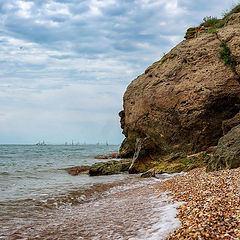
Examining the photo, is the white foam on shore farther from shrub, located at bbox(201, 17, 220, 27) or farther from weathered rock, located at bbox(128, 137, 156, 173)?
shrub, located at bbox(201, 17, 220, 27)

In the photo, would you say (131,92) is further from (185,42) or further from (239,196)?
(239,196)

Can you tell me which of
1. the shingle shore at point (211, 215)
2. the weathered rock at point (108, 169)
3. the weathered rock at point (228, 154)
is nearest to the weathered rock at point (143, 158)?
the weathered rock at point (108, 169)

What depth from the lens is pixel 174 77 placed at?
20234 millimetres

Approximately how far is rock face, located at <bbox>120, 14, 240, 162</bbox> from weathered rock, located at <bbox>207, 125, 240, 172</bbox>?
6418 mm

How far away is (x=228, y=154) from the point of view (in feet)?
34.4

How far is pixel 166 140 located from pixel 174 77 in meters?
4.82

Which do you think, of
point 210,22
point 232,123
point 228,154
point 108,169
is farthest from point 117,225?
point 210,22

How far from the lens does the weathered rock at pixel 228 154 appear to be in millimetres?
10008

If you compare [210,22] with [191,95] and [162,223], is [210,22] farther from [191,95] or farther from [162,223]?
[162,223]

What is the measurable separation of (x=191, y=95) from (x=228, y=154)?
8609 mm

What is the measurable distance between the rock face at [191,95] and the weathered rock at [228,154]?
642 centimetres

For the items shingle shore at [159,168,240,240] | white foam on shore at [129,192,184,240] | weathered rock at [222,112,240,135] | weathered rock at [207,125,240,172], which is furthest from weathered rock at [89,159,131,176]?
white foam on shore at [129,192,184,240]

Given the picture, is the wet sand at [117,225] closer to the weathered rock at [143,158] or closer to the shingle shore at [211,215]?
the shingle shore at [211,215]

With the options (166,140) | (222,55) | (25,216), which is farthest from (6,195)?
(222,55)
